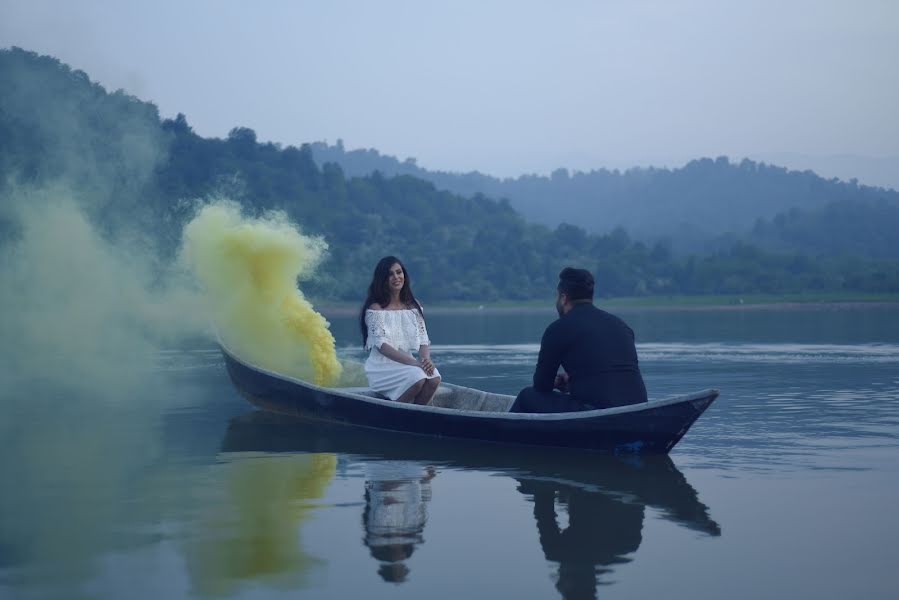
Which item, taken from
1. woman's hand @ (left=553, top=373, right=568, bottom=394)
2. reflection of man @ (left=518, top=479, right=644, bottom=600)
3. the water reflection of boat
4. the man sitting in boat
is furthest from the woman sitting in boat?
reflection of man @ (left=518, top=479, right=644, bottom=600)

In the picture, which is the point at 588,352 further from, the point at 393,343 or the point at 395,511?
the point at 393,343

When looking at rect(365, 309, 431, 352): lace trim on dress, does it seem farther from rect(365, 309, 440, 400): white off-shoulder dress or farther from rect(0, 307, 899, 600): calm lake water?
rect(0, 307, 899, 600): calm lake water

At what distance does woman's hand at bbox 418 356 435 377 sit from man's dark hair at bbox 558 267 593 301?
281cm

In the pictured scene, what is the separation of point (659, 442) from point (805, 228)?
513ft

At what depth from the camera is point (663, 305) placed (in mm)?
94938

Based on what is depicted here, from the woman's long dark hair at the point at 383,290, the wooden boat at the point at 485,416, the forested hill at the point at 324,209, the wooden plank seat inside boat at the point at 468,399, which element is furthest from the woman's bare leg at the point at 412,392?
the forested hill at the point at 324,209

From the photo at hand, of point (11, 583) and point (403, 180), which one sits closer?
point (11, 583)

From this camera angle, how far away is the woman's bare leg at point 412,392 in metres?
13.1

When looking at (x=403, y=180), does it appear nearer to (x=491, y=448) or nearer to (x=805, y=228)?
(x=805, y=228)

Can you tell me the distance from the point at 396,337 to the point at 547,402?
2.67m

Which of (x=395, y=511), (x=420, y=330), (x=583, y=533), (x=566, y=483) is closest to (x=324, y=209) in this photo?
(x=420, y=330)

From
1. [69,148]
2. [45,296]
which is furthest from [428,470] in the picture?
[69,148]

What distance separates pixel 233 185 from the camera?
10088cm

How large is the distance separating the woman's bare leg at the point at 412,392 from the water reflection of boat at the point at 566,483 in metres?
0.45
